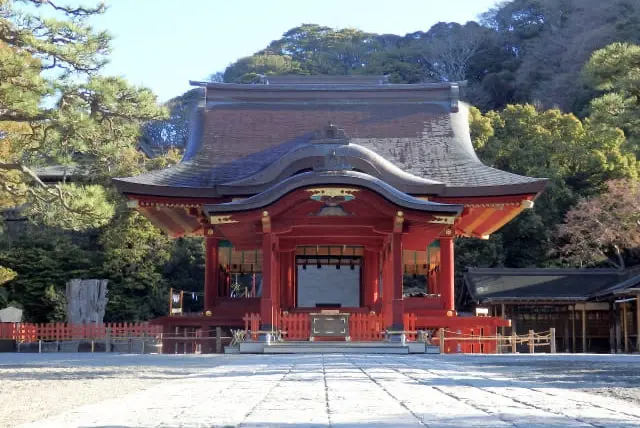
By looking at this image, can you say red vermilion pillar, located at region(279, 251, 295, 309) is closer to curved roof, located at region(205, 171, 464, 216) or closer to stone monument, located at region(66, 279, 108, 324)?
curved roof, located at region(205, 171, 464, 216)

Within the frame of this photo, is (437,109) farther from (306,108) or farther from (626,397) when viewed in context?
(626,397)

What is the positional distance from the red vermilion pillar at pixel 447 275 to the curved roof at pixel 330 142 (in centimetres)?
148

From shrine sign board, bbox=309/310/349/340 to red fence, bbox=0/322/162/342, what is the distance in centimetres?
450

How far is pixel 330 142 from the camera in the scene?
59.7ft

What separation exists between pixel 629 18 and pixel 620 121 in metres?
42.1

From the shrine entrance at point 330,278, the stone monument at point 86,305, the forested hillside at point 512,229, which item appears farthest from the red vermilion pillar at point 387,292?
the stone monument at point 86,305

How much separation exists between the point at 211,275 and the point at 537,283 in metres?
14.3

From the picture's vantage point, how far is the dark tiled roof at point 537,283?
92.7 feet

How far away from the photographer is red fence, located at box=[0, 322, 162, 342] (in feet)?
63.8

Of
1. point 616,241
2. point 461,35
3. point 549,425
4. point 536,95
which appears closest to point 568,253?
point 616,241

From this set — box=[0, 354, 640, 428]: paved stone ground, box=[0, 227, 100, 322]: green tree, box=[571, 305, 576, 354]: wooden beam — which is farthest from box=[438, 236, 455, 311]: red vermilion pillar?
box=[0, 227, 100, 322]: green tree

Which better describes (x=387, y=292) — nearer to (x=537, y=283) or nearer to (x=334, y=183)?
(x=334, y=183)

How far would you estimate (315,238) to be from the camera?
20359 mm

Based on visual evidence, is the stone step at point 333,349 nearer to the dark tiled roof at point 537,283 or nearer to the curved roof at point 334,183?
the curved roof at point 334,183
